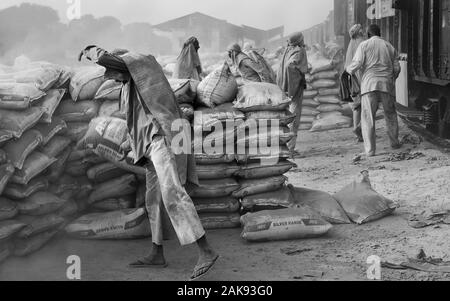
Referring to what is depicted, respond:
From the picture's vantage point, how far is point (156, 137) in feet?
14.2

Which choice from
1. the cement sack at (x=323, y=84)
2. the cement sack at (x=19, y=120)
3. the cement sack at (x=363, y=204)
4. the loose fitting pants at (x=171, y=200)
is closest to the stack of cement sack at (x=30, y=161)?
the cement sack at (x=19, y=120)

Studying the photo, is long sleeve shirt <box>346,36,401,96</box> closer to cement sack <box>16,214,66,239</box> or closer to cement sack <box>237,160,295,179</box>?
cement sack <box>237,160,295,179</box>

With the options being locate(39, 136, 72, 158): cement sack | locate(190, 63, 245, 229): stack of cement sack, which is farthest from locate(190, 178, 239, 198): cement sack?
locate(39, 136, 72, 158): cement sack

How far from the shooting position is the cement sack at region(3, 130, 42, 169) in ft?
15.1

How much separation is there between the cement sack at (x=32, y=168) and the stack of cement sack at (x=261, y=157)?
1.48 m

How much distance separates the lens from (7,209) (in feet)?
14.9

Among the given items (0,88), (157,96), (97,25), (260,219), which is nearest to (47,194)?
(0,88)

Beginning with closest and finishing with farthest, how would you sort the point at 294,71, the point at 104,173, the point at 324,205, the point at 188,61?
the point at 104,173 < the point at 324,205 < the point at 188,61 < the point at 294,71

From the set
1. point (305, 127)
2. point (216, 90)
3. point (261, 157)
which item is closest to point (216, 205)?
point (261, 157)

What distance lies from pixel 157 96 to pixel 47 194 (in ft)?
3.85

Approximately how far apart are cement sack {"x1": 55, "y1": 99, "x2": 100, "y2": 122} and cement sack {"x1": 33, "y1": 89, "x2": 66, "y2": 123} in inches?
3.8

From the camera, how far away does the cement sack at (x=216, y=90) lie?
18.6 feet

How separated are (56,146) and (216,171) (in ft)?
4.01

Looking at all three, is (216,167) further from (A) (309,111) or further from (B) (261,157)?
(A) (309,111)
